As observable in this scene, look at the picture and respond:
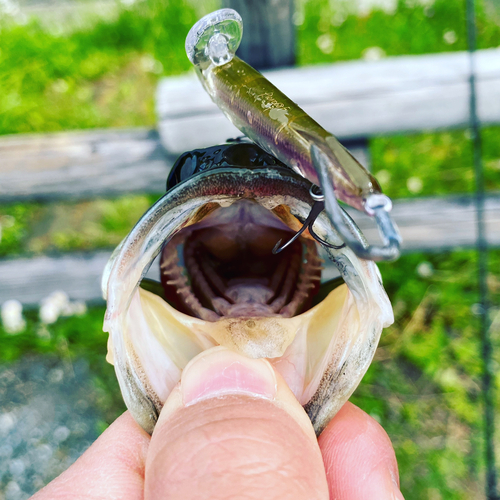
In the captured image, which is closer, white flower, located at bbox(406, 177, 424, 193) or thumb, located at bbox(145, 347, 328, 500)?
thumb, located at bbox(145, 347, 328, 500)

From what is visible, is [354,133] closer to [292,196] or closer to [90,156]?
[90,156]

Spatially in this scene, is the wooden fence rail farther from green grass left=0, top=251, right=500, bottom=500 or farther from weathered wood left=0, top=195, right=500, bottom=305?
green grass left=0, top=251, right=500, bottom=500

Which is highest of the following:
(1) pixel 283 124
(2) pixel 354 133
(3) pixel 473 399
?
(1) pixel 283 124

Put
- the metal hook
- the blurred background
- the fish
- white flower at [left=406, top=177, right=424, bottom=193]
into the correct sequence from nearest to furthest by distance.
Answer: the metal hook < the fish < the blurred background < white flower at [left=406, top=177, right=424, bottom=193]

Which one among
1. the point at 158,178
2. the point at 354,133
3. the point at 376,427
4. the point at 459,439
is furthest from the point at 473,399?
the point at 158,178

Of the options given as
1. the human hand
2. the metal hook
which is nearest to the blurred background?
the human hand

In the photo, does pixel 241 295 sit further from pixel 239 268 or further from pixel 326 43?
pixel 326 43
